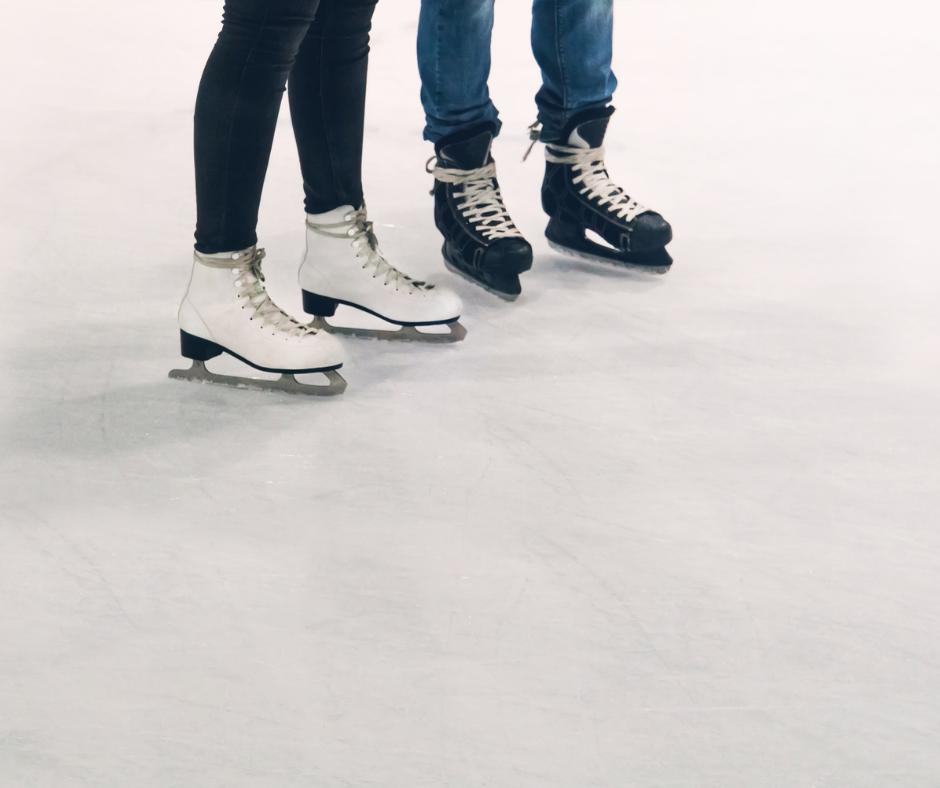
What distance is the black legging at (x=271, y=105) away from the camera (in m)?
1.11

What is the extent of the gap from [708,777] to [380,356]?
30.2 inches

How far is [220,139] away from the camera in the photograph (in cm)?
115

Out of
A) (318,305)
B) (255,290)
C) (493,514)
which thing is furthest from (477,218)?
(493,514)

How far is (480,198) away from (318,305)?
0.33m

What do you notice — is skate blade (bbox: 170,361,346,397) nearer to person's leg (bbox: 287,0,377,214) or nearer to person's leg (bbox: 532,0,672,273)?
person's leg (bbox: 287,0,377,214)

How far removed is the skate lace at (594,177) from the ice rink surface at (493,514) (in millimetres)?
112

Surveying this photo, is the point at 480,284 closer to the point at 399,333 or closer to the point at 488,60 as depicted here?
the point at 399,333

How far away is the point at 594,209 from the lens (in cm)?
164

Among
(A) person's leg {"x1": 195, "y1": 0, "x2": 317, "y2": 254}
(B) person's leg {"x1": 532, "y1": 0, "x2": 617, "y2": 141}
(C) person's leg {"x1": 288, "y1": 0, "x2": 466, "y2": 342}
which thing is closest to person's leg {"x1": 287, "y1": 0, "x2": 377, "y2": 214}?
(C) person's leg {"x1": 288, "y1": 0, "x2": 466, "y2": 342}

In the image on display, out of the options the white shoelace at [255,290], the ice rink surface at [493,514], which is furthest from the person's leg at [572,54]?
the white shoelace at [255,290]

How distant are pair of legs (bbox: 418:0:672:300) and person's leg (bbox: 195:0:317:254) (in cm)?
43

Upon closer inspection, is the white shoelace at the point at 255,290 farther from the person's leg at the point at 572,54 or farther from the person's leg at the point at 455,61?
the person's leg at the point at 572,54

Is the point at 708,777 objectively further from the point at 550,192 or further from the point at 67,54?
the point at 67,54

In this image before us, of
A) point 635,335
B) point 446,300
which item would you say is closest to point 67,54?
point 446,300
